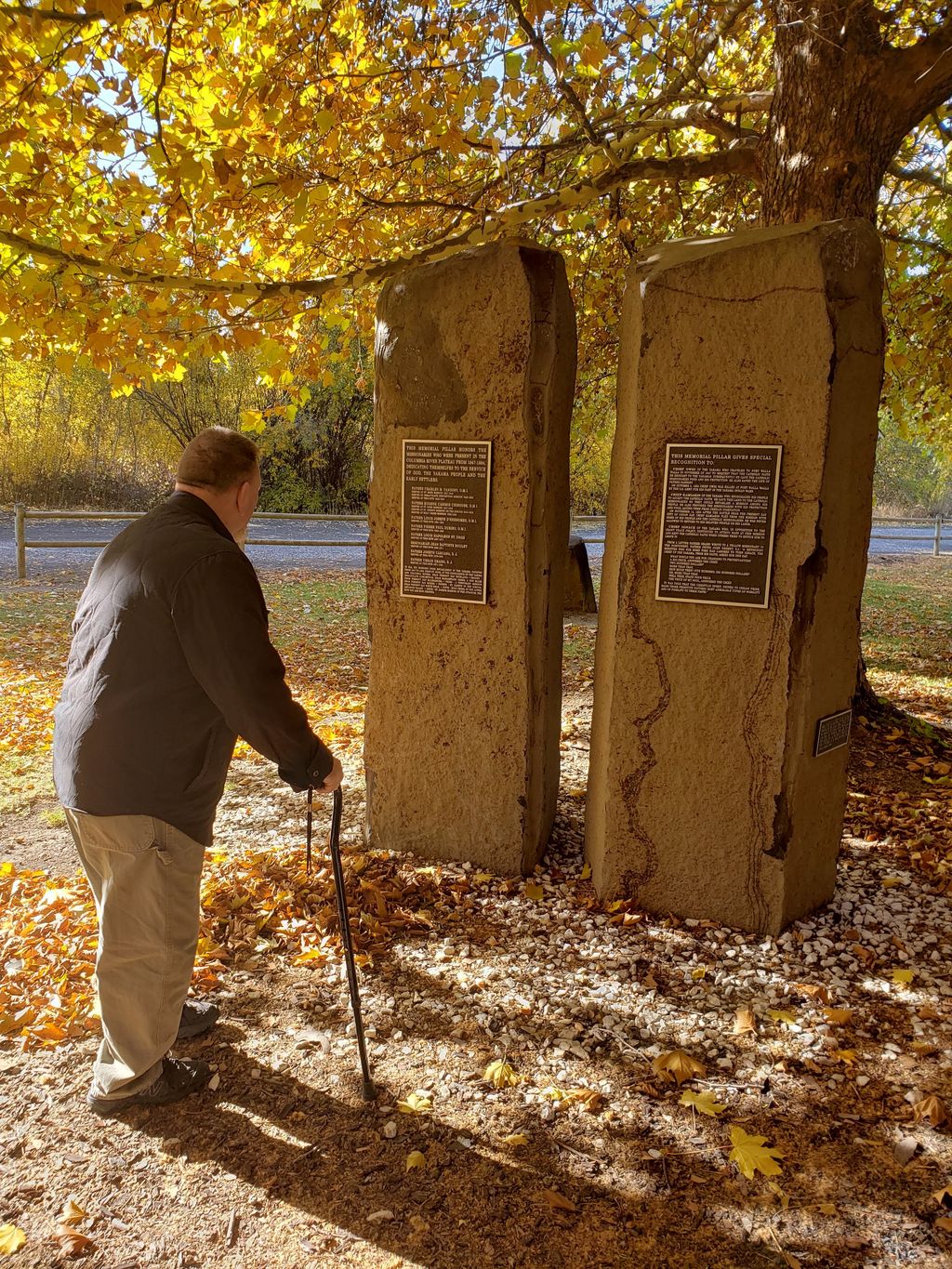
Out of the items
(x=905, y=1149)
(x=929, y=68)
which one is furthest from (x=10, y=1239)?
(x=929, y=68)

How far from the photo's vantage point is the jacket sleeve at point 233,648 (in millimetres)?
2512

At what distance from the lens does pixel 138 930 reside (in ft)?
8.89

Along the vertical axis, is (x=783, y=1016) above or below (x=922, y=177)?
below

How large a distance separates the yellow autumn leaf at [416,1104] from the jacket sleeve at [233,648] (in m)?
1.39

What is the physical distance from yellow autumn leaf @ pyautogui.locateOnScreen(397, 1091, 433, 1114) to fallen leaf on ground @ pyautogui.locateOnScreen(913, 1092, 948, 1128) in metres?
1.71

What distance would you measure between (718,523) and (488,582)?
1248 millimetres

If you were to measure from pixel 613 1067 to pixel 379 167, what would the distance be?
7045 mm

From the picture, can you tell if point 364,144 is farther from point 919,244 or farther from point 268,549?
point 268,549

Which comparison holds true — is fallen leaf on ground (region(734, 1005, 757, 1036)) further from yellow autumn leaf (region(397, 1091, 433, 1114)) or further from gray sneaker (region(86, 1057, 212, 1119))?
gray sneaker (region(86, 1057, 212, 1119))

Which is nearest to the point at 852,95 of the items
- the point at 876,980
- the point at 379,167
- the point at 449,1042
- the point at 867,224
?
the point at 867,224

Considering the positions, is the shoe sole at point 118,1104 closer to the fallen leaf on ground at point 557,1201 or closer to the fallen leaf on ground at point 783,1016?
the fallen leaf on ground at point 557,1201

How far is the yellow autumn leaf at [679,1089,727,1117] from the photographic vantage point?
292 cm

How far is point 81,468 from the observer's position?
2598cm

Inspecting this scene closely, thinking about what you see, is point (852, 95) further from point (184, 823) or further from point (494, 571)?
point (184, 823)
